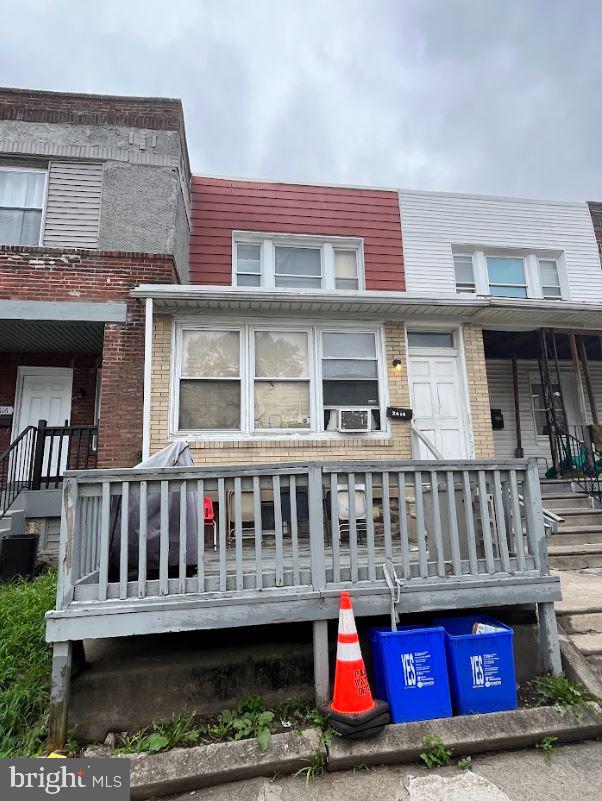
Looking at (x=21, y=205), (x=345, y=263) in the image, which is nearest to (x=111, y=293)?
(x=21, y=205)

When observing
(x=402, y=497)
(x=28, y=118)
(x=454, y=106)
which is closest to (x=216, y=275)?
(x=28, y=118)

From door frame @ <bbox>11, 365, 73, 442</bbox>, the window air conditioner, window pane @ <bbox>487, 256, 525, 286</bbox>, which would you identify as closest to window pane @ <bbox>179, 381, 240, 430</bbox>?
the window air conditioner

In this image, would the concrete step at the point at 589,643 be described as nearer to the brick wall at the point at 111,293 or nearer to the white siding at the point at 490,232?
the brick wall at the point at 111,293

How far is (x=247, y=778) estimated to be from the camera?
2.51 metres

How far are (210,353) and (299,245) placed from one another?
13.9 ft

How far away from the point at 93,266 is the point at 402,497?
6.13 metres

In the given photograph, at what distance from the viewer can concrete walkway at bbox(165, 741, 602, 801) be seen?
2330mm

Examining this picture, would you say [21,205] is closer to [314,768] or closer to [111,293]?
[111,293]

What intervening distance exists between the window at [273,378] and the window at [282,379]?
0.05ft

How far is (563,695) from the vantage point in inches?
119

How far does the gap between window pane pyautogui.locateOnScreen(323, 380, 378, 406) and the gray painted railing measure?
3307 mm

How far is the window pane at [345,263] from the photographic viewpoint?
980 cm

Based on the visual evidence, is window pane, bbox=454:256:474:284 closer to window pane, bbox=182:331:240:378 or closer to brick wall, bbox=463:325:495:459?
brick wall, bbox=463:325:495:459

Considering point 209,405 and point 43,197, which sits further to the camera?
point 43,197
